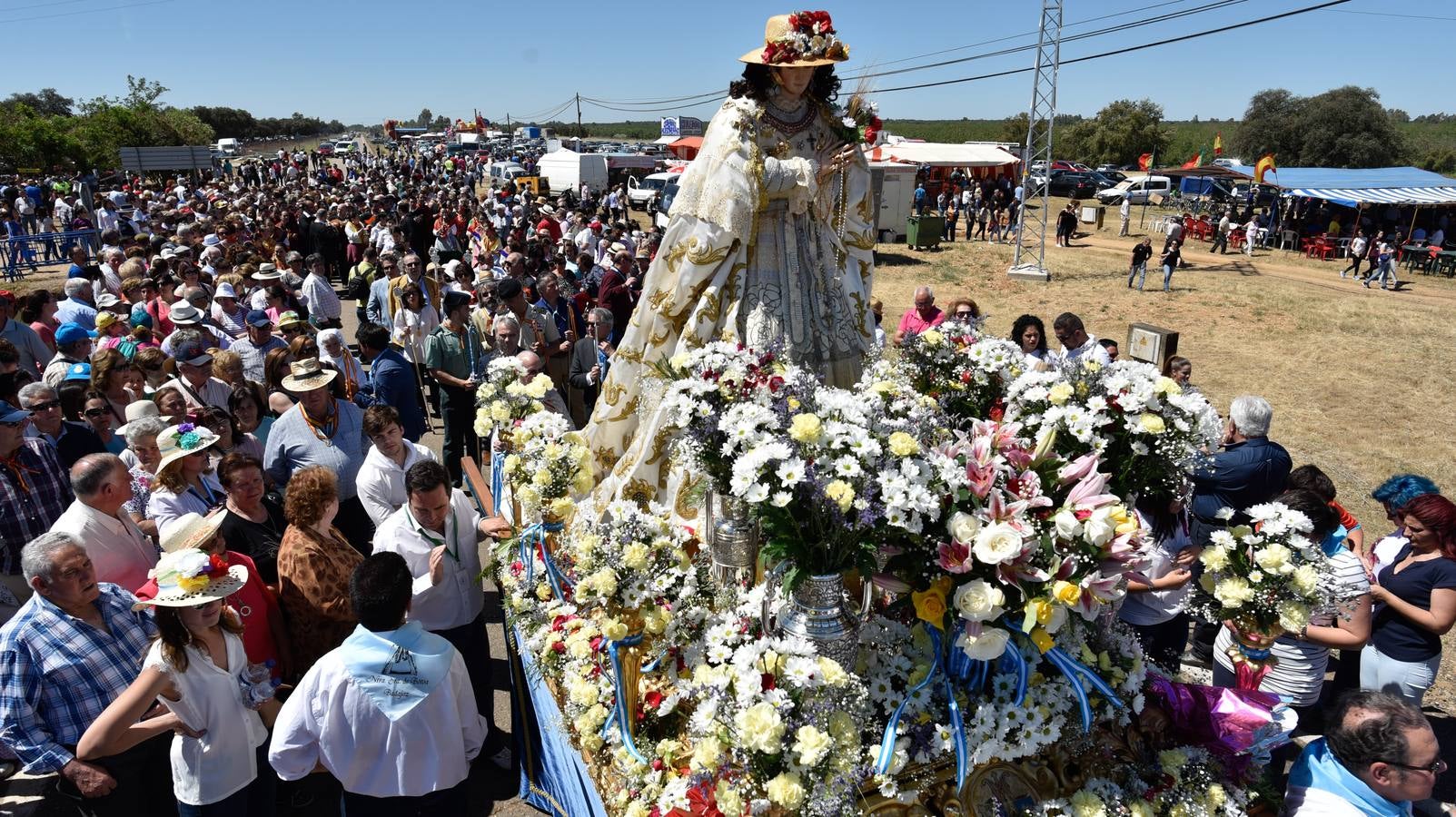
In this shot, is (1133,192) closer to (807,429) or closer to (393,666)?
(807,429)

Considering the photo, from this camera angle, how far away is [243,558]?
374cm

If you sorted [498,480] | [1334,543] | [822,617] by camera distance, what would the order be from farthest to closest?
[498,480]
[1334,543]
[822,617]

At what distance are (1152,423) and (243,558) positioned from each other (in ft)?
13.1

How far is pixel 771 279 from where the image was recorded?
482cm

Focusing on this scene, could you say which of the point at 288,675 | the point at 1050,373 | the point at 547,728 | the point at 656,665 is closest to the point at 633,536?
the point at 656,665

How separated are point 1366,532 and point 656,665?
7.87 meters

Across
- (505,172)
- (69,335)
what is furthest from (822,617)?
(505,172)

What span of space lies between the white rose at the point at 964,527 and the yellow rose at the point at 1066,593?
28 cm

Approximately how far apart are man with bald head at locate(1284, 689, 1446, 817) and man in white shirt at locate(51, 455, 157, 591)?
5.32 metres

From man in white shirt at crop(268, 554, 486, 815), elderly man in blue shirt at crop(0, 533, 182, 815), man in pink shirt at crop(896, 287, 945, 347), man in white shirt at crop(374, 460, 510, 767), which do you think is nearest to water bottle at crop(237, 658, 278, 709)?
elderly man in blue shirt at crop(0, 533, 182, 815)

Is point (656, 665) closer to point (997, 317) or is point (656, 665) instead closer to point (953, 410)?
point (953, 410)

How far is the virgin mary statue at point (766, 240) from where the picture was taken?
457 cm

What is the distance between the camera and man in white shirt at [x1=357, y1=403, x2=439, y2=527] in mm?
4531

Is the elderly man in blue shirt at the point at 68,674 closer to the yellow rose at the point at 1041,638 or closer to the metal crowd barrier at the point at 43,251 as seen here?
the yellow rose at the point at 1041,638
